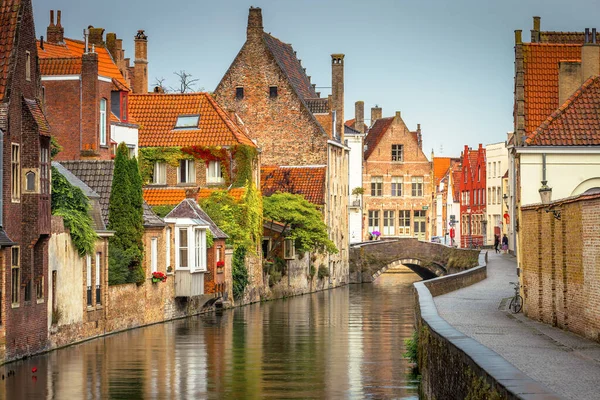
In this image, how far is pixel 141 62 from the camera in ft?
218

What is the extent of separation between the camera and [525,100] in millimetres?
40781

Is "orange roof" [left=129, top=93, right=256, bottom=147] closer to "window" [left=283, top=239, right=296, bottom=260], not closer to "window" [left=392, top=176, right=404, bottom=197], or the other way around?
"window" [left=283, top=239, right=296, bottom=260]

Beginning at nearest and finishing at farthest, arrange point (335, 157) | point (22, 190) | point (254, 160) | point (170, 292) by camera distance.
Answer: point (22, 190) → point (170, 292) → point (254, 160) → point (335, 157)

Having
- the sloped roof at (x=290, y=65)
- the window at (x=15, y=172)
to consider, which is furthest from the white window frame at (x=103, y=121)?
the sloped roof at (x=290, y=65)

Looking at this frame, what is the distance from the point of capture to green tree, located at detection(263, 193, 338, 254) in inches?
2594

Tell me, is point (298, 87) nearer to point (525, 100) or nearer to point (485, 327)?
point (525, 100)

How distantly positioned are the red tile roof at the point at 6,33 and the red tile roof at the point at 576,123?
1512 centimetres

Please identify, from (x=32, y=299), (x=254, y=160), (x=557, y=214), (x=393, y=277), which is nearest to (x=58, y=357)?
(x=32, y=299)

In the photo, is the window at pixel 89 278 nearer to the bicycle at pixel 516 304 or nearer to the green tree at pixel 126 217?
the green tree at pixel 126 217

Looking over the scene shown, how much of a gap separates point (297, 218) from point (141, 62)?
39.0ft

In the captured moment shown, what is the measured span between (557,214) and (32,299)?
13.7 m

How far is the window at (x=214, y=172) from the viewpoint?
196 feet

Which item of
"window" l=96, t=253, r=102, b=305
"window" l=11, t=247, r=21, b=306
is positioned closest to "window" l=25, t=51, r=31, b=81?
"window" l=11, t=247, r=21, b=306

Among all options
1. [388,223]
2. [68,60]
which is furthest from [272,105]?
[388,223]
